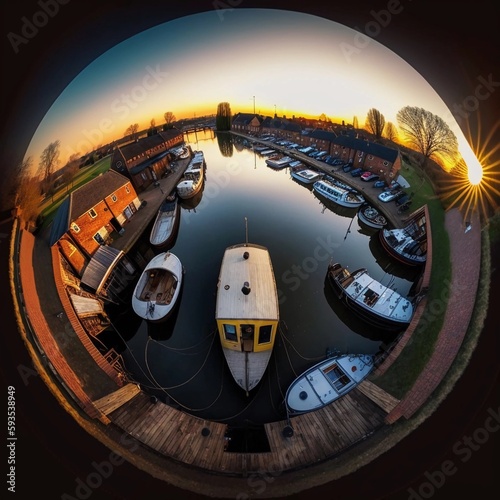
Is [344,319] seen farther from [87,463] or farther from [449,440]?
[87,463]

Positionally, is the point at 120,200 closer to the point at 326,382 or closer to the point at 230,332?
the point at 230,332

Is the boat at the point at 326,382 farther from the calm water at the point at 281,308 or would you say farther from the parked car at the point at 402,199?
the parked car at the point at 402,199

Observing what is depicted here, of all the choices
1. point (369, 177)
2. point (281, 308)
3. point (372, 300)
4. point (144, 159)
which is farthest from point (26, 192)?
point (369, 177)

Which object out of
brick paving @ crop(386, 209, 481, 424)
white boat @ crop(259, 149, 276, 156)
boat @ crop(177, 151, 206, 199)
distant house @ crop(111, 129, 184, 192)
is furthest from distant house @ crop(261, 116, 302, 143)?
brick paving @ crop(386, 209, 481, 424)

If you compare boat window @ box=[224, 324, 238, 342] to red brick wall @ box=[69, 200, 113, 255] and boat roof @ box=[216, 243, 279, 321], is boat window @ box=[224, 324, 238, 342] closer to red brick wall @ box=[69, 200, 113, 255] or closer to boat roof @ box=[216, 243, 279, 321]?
boat roof @ box=[216, 243, 279, 321]

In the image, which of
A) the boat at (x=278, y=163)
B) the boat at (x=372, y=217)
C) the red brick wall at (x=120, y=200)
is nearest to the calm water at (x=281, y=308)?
the boat at (x=372, y=217)

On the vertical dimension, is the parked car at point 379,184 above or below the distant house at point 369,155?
below
